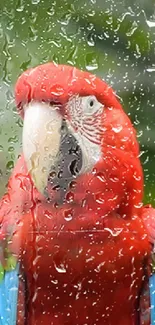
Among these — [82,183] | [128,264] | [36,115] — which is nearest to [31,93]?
[36,115]

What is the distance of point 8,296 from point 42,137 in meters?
0.21

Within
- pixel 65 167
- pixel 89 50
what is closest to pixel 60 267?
pixel 65 167

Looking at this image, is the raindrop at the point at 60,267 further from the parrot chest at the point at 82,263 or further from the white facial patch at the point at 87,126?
the white facial patch at the point at 87,126

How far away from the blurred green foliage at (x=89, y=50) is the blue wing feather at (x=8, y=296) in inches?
4.8

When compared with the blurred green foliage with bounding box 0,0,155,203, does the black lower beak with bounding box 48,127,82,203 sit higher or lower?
lower

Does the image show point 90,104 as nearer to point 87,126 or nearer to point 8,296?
point 87,126

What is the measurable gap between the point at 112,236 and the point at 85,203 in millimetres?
56

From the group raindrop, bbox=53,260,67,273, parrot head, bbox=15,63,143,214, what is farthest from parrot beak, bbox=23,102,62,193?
raindrop, bbox=53,260,67,273

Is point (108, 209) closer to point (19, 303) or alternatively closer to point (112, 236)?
point (112, 236)

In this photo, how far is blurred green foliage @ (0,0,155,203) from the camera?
30.9 inches

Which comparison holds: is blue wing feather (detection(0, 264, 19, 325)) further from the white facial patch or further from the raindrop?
the white facial patch

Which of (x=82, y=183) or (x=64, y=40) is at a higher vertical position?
(x=64, y=40)

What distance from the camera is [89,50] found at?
2.59 ft

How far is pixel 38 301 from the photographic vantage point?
0.79 meters
